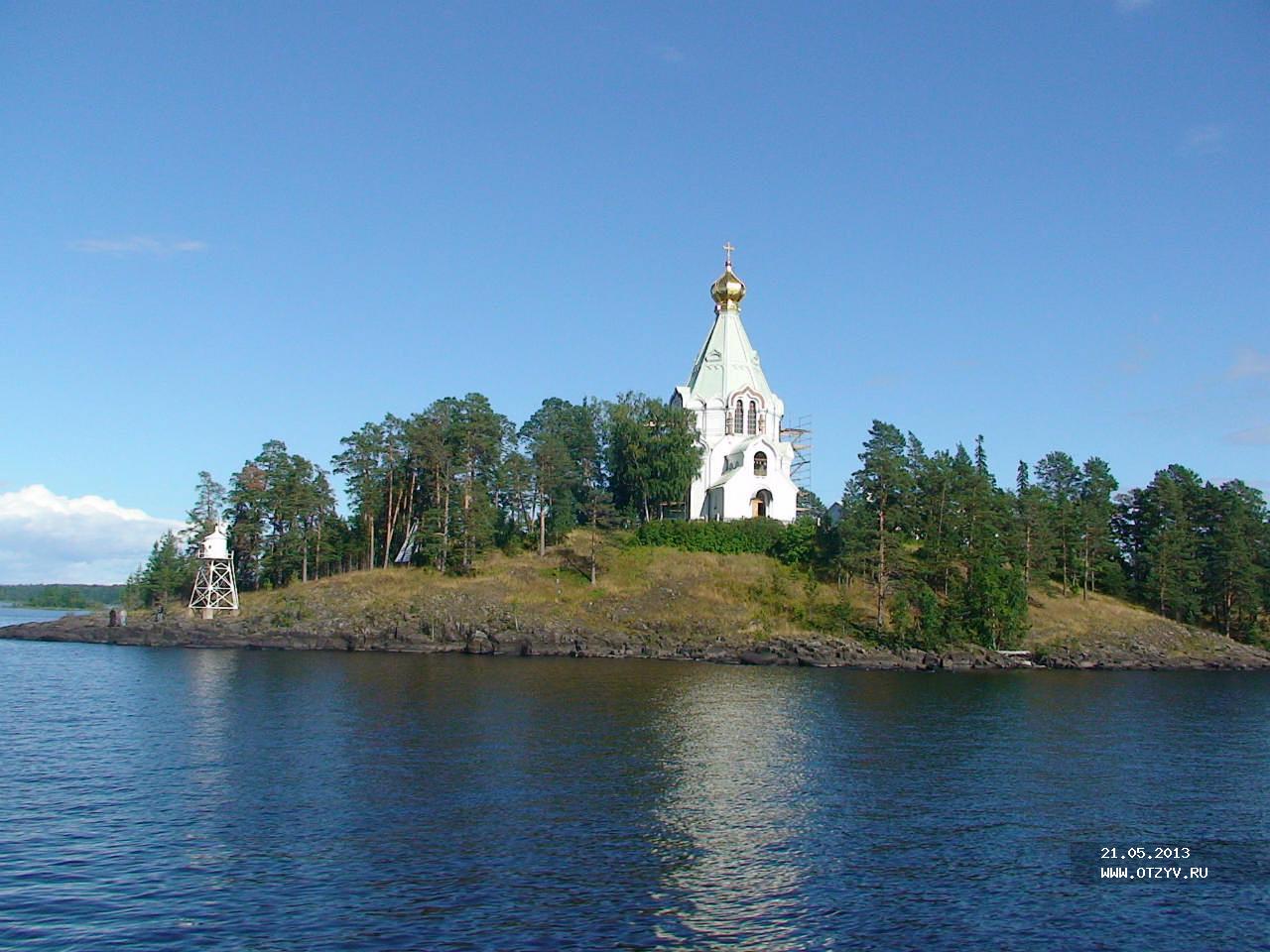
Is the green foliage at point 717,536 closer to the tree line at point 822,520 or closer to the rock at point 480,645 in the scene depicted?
the tree line at point 822,520

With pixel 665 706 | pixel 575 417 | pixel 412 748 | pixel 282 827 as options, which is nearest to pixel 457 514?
pixel 575 417

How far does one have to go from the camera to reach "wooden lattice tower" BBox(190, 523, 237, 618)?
88438mm

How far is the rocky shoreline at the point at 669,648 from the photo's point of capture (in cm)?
7269

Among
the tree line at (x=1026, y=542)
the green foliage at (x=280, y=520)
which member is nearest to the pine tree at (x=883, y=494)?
the tree line at (x=1026, y=542)

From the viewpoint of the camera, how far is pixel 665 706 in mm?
47188

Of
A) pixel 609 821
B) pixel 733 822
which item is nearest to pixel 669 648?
pixel 733 822

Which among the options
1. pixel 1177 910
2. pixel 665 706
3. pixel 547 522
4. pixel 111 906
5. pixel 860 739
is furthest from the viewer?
pixel 547 522

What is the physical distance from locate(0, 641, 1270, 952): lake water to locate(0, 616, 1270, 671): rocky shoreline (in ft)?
74.0

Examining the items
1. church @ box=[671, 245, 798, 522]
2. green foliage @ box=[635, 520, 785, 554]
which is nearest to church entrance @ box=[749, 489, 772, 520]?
church @ box=[671, 245, 798, 522]

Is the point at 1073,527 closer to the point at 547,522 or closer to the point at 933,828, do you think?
the point at 547,522

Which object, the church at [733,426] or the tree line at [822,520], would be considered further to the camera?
the church at [733,426]

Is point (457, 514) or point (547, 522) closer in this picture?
point (457, 514)

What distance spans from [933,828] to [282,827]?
1645 cm

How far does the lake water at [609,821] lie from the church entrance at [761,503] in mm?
45837
